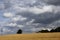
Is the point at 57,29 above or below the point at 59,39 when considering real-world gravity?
above

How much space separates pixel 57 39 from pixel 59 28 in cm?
4005

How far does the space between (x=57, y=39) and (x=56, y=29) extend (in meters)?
38.2

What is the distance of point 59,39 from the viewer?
32.1m

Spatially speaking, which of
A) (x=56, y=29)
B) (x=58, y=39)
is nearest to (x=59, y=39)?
(x=58, y=39)

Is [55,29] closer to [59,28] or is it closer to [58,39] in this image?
[59,28]

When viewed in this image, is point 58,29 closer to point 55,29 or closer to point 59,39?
point 55,29

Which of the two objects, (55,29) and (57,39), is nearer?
(57,39)

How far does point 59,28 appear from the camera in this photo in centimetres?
7162

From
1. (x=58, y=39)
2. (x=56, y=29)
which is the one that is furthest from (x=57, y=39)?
(x=56, y=29)

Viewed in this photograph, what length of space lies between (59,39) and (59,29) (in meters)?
38.7

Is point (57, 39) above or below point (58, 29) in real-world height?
below

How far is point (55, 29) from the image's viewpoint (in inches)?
2761

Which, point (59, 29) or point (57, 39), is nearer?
point (57, 39)

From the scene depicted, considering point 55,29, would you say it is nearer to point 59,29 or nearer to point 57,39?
point 59,29
